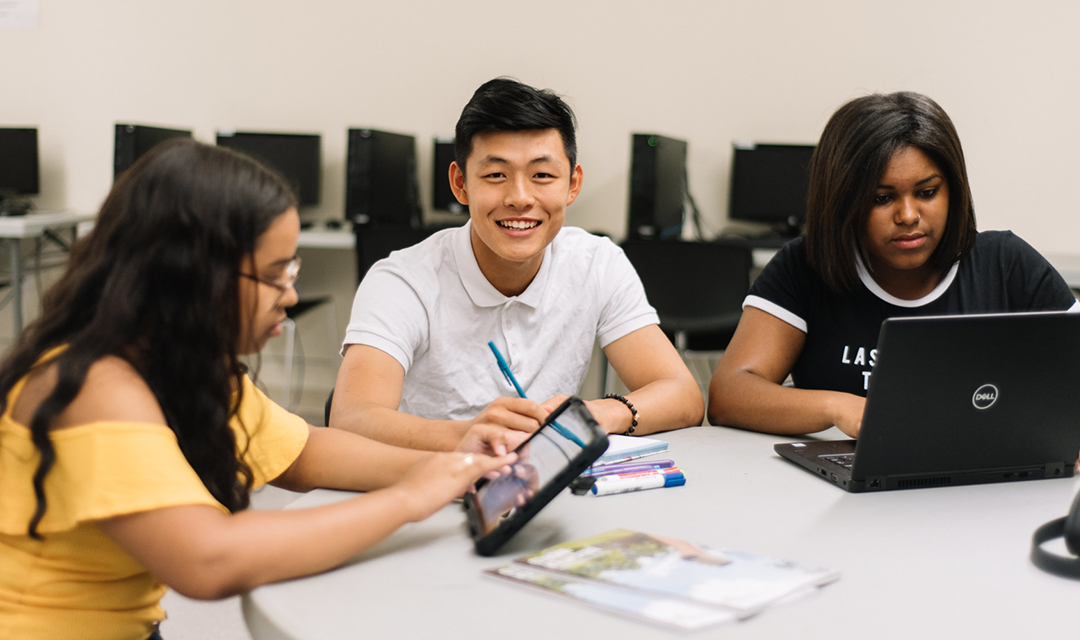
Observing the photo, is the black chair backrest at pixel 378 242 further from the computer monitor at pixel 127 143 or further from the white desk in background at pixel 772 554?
the white desk in background at pixel 772 554

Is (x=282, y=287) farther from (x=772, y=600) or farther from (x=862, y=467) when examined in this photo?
(x=862, y=467)

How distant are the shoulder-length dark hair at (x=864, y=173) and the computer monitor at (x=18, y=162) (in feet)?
13.0

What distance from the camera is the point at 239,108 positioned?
4.11m

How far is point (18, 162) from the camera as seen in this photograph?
160 inches

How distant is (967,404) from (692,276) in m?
2.09

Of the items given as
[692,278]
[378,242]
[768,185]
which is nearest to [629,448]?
[378,242]

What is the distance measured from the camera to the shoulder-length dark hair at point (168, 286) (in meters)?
0.74

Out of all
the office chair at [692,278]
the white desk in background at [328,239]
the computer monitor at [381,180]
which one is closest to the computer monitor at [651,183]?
the office chair at [692,278]

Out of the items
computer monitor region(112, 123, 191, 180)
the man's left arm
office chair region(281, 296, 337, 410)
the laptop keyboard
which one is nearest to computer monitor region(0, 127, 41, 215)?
computer monitor region(112, 123, 191, 180)

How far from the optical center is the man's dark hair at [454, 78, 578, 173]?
52.5 inches

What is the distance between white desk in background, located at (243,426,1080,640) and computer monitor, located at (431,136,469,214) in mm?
2911

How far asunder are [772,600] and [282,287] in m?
0.52

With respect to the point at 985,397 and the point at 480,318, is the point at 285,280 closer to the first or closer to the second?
the point at 480,318

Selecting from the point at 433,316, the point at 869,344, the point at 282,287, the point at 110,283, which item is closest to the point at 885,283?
the point at 869,344
